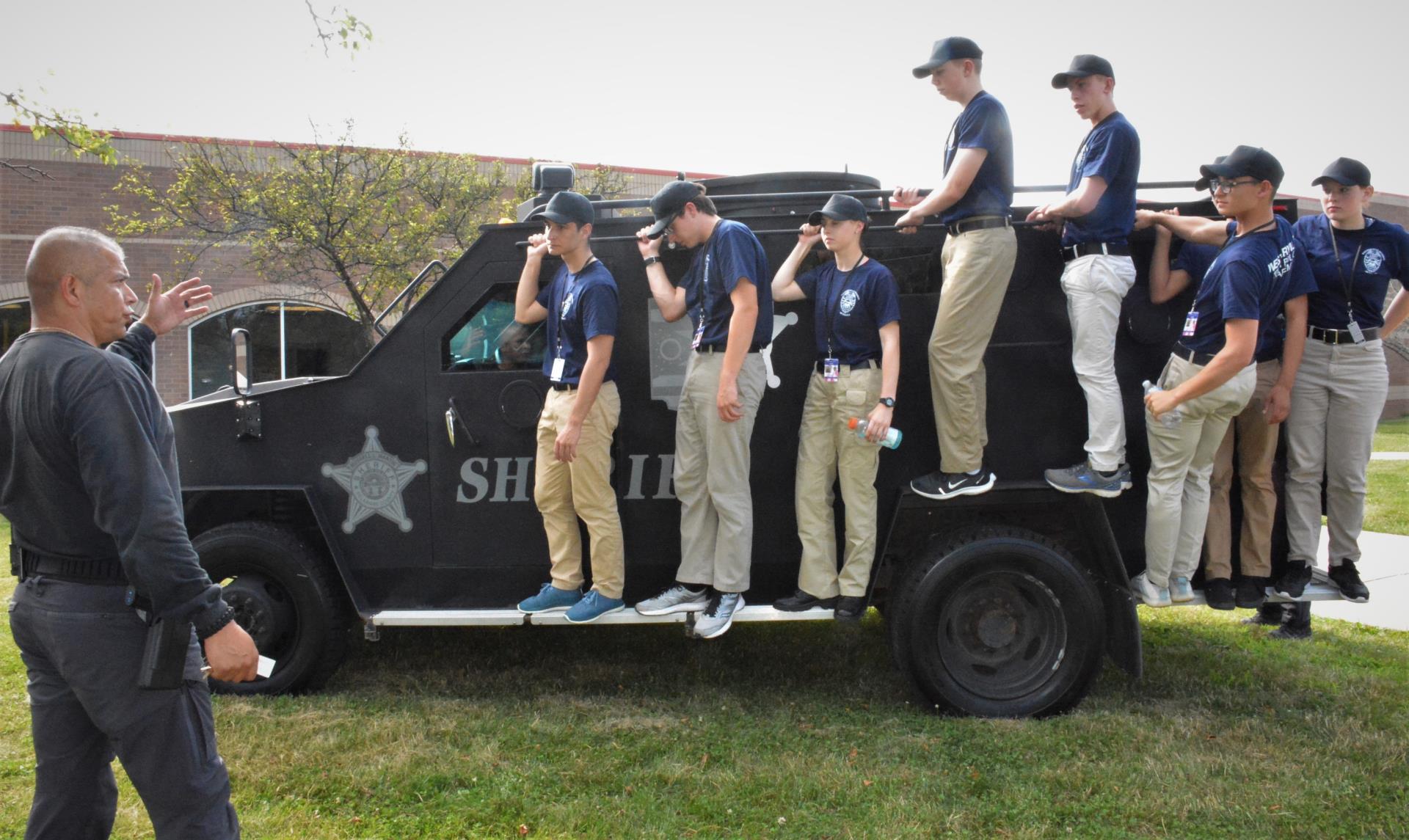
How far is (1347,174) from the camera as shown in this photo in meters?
4.74

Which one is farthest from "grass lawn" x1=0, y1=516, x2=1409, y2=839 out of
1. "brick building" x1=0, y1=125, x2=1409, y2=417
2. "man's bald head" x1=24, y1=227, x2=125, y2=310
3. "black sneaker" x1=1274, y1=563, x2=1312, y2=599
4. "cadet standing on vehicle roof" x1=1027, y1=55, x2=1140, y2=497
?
"brick building" x1=0, y1=125, x2=1409, y2=417

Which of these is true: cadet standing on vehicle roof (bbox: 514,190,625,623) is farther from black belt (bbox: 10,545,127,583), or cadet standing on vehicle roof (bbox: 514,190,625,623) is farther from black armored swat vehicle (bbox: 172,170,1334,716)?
black belt (bbox: 10,545,127,583)

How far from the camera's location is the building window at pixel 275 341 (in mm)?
17422

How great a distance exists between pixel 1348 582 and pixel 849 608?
2.33 metres

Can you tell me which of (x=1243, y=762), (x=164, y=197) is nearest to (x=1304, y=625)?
(x=1243, y=762)

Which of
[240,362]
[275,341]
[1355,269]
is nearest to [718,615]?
[240,362]

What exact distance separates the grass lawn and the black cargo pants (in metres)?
1.13

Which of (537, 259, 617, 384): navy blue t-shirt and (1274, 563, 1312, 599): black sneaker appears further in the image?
(1274, 563, 1312, 599): black sneaker

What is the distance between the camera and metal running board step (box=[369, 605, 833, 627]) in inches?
171

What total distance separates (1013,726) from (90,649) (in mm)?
3422

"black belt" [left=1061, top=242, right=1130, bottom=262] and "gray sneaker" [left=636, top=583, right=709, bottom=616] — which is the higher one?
"black belt" [left=1061, top=242, right=1130, bottom=262]

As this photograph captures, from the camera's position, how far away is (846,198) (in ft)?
14.2

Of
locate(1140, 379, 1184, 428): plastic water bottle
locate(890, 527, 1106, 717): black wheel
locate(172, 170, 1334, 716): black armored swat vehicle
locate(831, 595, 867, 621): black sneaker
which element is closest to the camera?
locate(1140, 379, 1184, 428): plastic water bottle

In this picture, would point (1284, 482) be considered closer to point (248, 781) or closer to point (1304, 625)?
point (1304, 625)
